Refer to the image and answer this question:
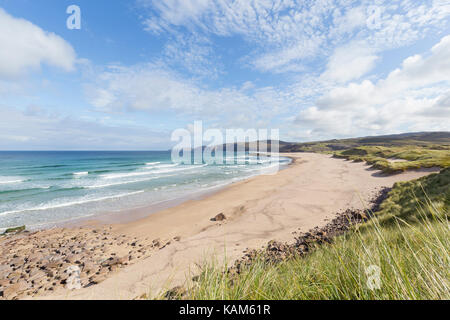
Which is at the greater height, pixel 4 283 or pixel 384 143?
pixel 384 143

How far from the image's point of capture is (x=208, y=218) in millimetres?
11406

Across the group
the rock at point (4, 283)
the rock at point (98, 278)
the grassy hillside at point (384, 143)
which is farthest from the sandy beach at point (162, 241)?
the grassy hillside at point (384, 143)

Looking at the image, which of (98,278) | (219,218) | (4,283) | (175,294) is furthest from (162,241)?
(175,294)

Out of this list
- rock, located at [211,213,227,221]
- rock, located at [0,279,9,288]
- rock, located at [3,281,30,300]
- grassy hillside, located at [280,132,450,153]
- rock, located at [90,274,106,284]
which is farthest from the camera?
grassy hillside, located at [280,132,450,153]

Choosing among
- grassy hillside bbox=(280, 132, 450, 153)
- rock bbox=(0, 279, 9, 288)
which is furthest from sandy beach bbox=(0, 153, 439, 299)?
grassy hillside bbox=(280, 132, 450, 153)

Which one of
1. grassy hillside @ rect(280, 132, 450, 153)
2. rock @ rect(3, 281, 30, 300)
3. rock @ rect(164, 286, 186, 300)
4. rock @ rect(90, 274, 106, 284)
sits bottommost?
rock @ rect(3, 281, 30, 300)

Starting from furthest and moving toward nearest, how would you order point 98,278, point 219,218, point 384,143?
1. point 384,143
2. point 219,218
3. point 98,278

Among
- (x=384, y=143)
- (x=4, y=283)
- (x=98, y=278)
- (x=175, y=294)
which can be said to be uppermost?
(x=384, y=143)

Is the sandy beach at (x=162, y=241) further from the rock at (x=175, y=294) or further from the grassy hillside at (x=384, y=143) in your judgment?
the grassy hillside at (x=384, y=143)

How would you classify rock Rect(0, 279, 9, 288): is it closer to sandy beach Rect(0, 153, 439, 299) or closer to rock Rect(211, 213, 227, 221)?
sandy beach Rect(0, 153, 439, 299)

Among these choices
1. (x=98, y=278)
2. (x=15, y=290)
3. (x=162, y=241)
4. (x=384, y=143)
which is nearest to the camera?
(x=15, y=290)

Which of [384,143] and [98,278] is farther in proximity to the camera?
[384,143]

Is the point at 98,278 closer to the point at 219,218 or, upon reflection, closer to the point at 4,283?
the point at 4,283
